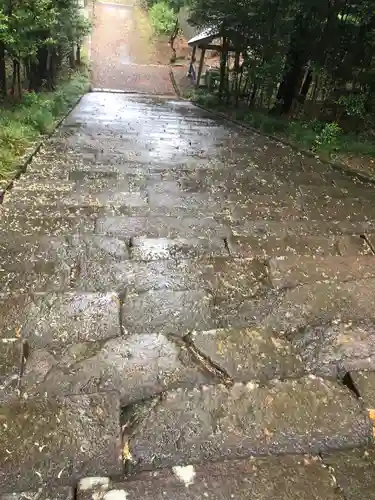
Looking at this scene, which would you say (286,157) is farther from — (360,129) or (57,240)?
(57,240)

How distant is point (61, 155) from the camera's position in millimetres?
6102

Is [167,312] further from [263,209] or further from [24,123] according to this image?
[24,123]

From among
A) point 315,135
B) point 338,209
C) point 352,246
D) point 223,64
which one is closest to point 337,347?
point 352,246

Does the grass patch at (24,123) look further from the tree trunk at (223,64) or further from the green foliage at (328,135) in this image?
the green foliage at (328,135)

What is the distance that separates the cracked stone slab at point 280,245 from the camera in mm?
3686

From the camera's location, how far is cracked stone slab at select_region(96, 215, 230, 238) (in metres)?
3.89

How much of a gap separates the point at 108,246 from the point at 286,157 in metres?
4.30

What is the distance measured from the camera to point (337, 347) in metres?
2.46

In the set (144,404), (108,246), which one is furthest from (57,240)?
(144,404)

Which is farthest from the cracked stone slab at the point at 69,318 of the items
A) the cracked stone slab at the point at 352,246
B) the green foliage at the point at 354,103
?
the green foliage at the point at 354,103

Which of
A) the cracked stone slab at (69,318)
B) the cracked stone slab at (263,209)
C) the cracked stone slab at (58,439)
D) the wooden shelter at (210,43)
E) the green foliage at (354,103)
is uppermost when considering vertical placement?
the wooden shelter at (210,43)

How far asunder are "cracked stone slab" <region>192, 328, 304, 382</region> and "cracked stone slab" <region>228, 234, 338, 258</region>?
1.34m

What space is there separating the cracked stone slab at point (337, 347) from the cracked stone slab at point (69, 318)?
1245 mm

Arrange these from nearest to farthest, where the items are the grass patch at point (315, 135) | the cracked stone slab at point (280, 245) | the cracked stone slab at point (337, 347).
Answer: the cracked stone slab at point (337, 347), the cracked stone slab at point (280, 245), the grass patch at point (315, 135)
